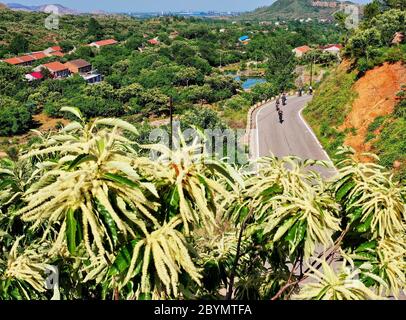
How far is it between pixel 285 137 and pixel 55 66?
64377 mm

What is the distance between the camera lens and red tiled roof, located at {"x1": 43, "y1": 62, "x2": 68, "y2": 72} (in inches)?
3150

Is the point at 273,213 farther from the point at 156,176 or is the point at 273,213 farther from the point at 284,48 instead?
the point at 284,48

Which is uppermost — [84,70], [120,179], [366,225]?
[120,179]

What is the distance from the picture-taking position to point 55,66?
81625 mm

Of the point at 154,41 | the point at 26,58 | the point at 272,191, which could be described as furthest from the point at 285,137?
the point at 154,41

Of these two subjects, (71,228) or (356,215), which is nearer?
(71,228)

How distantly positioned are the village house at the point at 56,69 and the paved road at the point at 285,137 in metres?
53.1

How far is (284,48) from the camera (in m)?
80.2

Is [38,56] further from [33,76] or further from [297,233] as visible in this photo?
[297,233]

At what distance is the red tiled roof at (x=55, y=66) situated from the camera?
80.0 metres

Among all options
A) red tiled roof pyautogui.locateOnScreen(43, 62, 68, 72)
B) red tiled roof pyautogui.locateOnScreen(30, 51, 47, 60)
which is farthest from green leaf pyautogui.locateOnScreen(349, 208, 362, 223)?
red tiled roof pyautogui.locateOnScreen(30, 51, 47, 60)

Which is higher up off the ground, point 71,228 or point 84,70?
point 71,228

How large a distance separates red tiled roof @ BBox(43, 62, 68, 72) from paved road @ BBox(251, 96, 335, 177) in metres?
53.6
